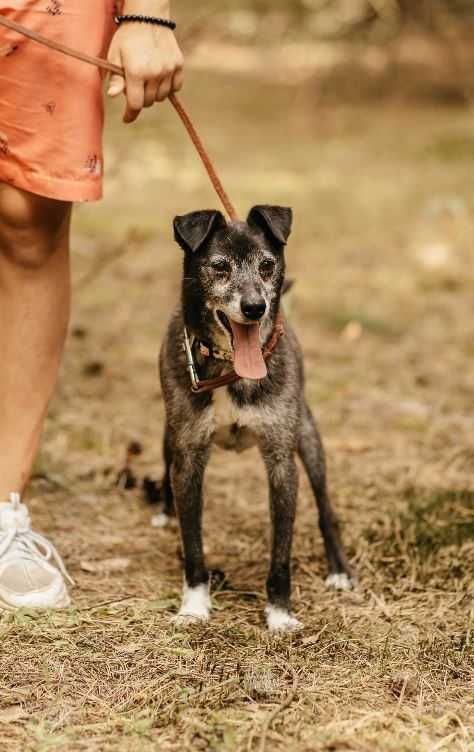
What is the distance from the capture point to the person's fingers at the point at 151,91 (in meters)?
3.02

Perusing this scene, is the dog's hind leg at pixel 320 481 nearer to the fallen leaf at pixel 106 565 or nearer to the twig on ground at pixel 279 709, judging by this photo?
the fallen leaf at pixel 106 565

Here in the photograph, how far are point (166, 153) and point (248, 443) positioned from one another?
9434 mm

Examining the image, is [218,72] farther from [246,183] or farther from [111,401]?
[111,401]

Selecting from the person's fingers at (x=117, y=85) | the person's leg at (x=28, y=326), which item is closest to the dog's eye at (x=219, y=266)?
the person's leg at (x=28, y=326)

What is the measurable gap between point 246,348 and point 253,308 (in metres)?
0.16

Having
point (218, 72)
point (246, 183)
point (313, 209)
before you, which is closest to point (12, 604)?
point (313, 209)

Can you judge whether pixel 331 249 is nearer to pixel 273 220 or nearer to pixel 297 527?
pixel 297 527

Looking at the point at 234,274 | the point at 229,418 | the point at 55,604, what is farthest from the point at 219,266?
the point at 55,604

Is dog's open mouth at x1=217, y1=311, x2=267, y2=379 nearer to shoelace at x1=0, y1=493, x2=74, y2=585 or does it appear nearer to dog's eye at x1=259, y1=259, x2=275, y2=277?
dog's eye at x1=259, y1=259, x2=275, y2=277

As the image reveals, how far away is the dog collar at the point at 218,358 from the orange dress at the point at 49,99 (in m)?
0.59

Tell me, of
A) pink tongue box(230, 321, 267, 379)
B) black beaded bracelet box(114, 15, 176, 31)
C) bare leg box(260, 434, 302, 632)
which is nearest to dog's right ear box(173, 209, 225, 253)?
pink tongue box(230, 321, 267, 379)

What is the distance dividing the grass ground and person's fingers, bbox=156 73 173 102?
1609mm

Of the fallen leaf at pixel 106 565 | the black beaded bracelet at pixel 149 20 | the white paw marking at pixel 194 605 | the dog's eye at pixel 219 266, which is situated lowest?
the fallen leaf at pixel 106 565

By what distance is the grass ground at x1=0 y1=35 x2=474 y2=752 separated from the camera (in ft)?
8.45
